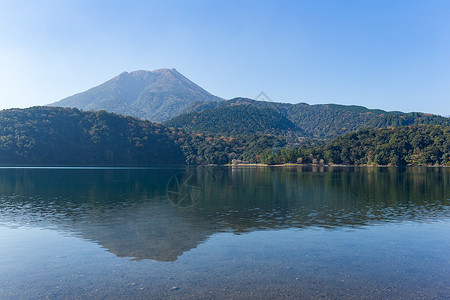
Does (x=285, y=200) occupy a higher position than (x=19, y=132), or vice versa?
(x=19, y=132)

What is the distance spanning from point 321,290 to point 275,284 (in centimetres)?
230

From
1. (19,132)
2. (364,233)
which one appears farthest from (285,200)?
(19,132)

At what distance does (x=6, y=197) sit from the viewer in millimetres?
54562

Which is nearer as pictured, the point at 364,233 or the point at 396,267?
the point at 396,267

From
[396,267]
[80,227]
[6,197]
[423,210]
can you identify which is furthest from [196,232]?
[6,197]

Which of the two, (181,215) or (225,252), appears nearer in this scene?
(225,252)

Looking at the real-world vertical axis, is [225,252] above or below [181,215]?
Result: above

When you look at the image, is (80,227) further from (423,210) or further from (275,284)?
(423,210)

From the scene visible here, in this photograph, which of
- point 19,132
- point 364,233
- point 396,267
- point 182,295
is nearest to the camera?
point 182,295

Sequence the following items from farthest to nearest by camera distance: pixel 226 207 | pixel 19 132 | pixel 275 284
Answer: pixel 19 132 → pixel 226 207 → pixel 275 284

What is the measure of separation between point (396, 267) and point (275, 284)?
8381mm

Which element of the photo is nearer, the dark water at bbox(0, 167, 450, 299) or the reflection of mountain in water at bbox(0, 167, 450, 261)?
the dark water at bbox(0, 167, 450, 299)

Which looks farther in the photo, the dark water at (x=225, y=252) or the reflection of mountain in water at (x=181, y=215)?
the reflection of mountain in water at (x=181, y=215)

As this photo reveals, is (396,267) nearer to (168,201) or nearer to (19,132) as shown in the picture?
(168,201)
